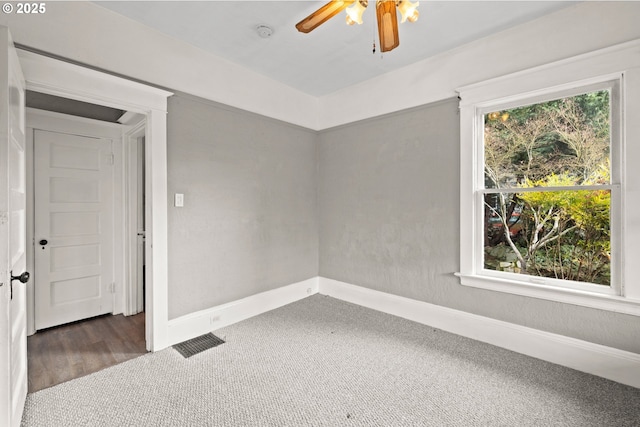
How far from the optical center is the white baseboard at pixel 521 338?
205 cm

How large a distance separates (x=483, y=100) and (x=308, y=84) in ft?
6.12

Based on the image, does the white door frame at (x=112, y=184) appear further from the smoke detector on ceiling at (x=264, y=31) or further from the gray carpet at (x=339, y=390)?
the smoke detector on ceiling at (x=264, y=31)

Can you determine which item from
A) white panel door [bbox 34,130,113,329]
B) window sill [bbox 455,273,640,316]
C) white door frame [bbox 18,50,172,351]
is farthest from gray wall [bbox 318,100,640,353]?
white panel door [bbox 34,130,113,329]

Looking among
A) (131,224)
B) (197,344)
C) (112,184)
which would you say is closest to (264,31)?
(112,184)

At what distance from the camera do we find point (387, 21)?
5.30 ft

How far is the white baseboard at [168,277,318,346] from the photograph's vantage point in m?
2.63

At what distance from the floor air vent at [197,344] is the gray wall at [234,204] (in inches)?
10.2

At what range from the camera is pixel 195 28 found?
7.86 ft

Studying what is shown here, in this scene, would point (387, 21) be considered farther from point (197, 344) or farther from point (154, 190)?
point (197, 344)

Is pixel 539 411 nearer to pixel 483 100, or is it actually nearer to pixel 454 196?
pixel 454 196

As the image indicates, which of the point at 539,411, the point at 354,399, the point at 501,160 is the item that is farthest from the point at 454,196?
the point at 354,399


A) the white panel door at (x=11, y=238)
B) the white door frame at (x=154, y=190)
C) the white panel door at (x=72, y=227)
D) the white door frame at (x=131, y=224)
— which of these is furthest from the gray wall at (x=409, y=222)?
the white panel door at (x=11, y=238)

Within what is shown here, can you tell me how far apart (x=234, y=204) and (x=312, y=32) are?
1.72 m

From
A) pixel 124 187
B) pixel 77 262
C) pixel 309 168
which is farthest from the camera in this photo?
pixel 309 168
